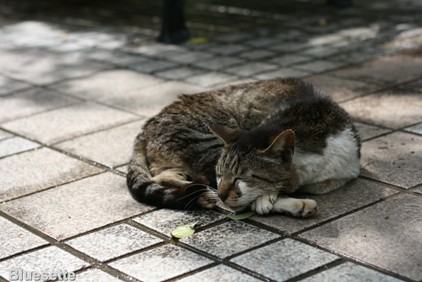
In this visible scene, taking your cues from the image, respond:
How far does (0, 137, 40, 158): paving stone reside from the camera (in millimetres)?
5684

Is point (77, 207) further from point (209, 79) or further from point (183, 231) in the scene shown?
point (209, 79)

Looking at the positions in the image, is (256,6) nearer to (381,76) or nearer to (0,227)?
(381,76)

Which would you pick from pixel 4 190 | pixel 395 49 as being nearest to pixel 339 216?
pixel 4 190

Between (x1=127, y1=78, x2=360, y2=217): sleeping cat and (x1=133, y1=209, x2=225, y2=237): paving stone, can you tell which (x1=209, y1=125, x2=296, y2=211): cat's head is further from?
(x1=133, y1=209, x2=225, y2=237): paving stone

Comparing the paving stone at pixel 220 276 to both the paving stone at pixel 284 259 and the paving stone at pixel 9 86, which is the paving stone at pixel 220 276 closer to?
the paving stone at pixel 284 259

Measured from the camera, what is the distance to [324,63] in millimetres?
7766

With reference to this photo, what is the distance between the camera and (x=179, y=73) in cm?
768

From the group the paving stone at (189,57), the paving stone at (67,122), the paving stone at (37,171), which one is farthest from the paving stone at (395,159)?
the paving stone at (189,57)

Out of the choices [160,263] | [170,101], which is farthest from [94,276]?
[170,101]

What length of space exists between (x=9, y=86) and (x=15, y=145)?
74.1 inches

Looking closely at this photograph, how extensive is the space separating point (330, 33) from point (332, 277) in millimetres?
5920

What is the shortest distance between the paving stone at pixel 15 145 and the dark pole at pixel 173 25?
354cm

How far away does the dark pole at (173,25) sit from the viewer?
9078mm

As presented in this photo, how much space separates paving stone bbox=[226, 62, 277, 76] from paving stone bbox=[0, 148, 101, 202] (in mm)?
2505
